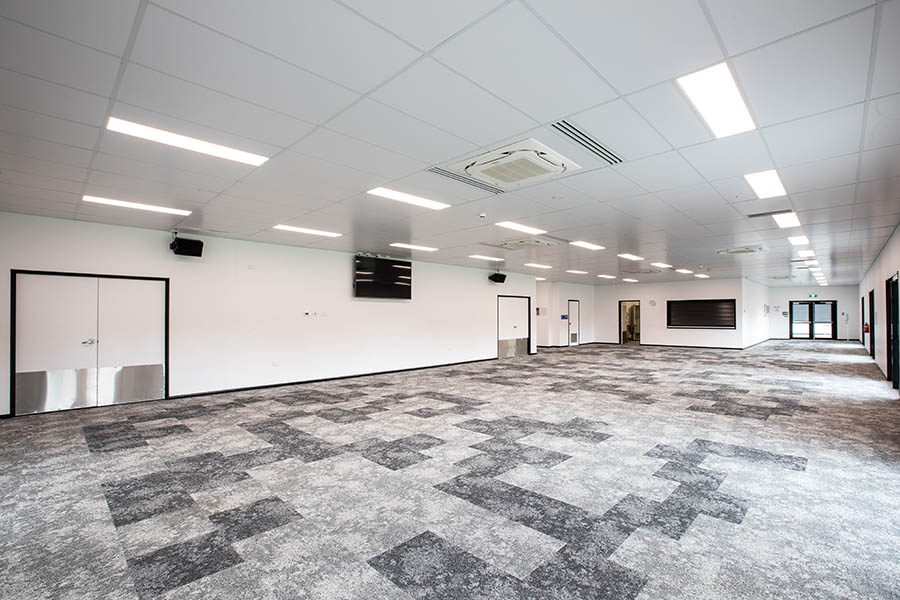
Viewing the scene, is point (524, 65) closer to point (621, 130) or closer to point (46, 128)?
point (621, 130)

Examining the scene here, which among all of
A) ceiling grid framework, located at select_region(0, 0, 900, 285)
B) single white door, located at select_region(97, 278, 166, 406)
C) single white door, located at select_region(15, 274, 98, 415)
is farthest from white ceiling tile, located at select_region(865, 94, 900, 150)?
single white door, located at select_region(15, 274, 98, 415)

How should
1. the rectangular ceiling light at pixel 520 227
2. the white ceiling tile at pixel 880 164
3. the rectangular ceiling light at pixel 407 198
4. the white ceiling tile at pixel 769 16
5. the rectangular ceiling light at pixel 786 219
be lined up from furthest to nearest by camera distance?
the rectangular ceiling light at pixel 520 227
the rectangular ceiling light at pixel 786 219
the rectangular ceiling light at pixel 407 198
the white ceiling tile at pixel 880 164
the white ceiling tile at pixel 769 16

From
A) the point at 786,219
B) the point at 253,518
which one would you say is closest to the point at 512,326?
the point at 786,219

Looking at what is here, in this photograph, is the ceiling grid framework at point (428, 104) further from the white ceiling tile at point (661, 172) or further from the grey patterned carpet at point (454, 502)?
the grey patterned carpet at point (454, 502)

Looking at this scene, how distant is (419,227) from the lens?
714cm

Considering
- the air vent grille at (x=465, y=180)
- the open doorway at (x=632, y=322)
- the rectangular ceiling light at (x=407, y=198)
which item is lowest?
the open doorway at (x=632, y=322)

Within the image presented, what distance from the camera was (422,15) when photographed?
2154mm

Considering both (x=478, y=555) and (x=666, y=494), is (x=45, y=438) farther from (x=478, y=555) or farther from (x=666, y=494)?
(x=666, y=494)

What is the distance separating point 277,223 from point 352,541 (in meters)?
5.43

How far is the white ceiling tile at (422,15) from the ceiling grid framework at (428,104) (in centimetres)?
1

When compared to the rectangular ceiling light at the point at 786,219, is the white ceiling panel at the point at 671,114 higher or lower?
higher

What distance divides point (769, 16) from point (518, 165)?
227cm

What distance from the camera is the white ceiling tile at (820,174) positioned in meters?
4.10

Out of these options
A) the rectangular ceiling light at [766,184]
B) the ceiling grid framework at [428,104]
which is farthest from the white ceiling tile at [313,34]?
the rectangular ceiling light at [766,184]
